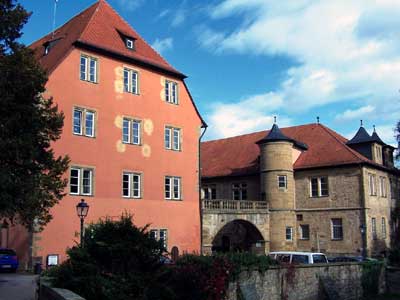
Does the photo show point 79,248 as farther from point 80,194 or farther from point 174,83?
point 174,83

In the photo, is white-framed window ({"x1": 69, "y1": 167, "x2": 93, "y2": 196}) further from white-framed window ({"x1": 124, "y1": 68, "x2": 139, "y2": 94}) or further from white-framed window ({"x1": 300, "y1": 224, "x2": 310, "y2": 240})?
white-framed window ({"x1": 300, "y1": 224, "x2": 310, "y2": 240})

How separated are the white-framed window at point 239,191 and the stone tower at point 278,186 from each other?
2737 millimetres

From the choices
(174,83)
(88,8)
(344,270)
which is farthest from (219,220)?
(88,8)

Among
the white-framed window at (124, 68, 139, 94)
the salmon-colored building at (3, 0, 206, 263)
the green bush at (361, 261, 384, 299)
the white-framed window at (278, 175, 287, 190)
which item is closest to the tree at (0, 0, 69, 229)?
the salmon-colored building at (3, 0, 206, 263)

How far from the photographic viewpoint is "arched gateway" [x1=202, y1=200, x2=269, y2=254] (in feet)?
113

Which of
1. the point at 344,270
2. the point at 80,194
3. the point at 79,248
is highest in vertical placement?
the point at 80,194

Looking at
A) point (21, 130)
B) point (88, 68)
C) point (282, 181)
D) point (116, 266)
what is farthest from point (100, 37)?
point (116, 266)

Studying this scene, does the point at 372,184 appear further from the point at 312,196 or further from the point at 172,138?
the point at 172,138

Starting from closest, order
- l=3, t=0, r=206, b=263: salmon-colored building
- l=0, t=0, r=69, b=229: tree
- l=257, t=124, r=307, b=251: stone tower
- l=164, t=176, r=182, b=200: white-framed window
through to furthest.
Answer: l=0, t=0, r=69, b=229: tree
l=3, t=0, r=206, b=263: salmon-colored building
l=164, t=176, r=182, b=200: white-framed window
l=257, t=124, r=307, b=251: stone tower

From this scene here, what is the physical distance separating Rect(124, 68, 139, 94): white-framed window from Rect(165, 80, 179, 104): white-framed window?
2.53m

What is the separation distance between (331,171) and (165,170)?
14685 millimetres

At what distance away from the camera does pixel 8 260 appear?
24797mm

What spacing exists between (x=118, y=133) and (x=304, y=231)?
19151 mm

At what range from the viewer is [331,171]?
39906 millimetres
